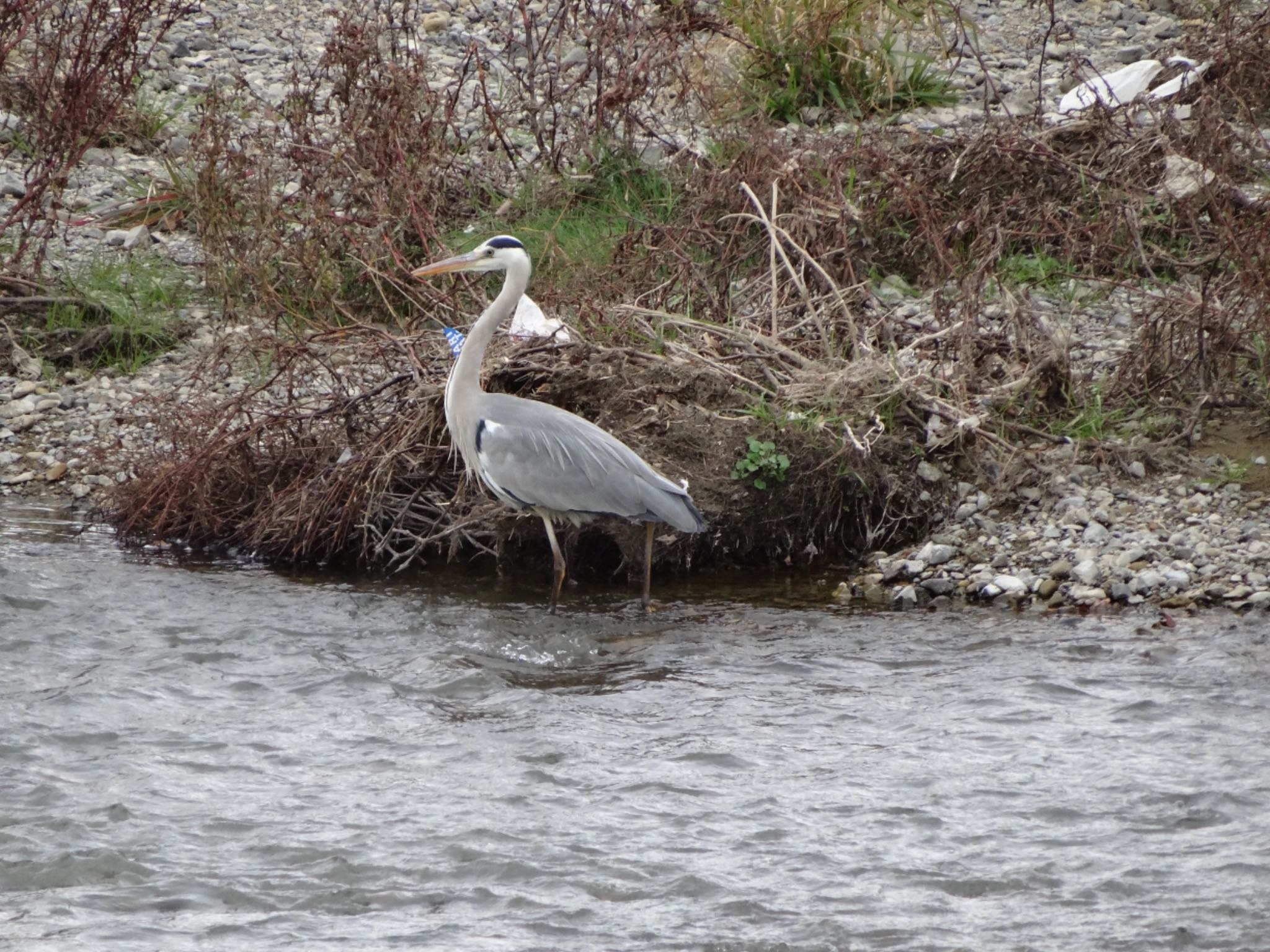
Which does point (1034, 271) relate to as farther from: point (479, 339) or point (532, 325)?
point (479, 339)

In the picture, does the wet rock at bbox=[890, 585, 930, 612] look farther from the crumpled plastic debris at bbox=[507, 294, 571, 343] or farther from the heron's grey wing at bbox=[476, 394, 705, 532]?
the crumpled plastic debris at bbox=[507, 294, 571, 343]

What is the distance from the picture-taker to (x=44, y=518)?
7.62 m

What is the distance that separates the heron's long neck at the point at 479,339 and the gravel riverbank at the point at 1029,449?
1782 mm

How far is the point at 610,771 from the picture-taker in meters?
5.04

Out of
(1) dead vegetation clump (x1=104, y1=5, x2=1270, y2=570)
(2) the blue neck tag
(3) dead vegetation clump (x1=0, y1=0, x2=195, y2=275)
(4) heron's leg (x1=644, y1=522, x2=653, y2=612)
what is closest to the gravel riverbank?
(1) dead vegetation clump (x1=104, y1=5, x2=1270, y2=570)

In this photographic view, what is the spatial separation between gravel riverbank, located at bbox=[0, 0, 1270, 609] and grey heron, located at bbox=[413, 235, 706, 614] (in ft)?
3.15

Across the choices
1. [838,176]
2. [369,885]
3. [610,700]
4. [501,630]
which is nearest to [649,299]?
[838,176]

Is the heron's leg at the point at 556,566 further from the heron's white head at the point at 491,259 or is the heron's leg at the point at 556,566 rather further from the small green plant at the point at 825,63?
the small green plant at the point at 825,63

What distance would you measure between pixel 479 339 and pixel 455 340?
48cm

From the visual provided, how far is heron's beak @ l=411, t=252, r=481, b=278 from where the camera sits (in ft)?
22.3

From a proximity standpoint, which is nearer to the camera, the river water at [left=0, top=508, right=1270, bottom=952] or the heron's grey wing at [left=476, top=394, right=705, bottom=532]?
the river water at [left=0, top=508, right=1270, bottom=952]

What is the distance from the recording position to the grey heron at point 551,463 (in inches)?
252

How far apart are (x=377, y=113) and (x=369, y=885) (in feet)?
19.4

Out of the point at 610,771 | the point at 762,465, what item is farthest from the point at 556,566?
the point at 610,771
